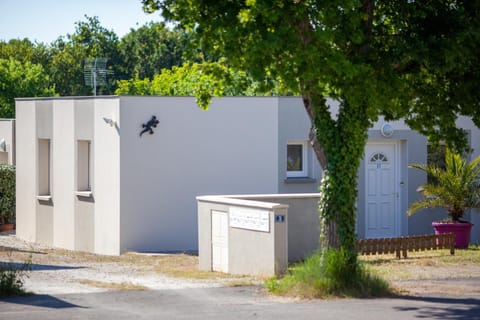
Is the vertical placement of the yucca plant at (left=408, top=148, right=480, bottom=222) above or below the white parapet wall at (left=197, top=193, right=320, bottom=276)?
above

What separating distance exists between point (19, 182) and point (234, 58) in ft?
51.5

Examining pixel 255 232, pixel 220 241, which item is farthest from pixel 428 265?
pixel 220 241

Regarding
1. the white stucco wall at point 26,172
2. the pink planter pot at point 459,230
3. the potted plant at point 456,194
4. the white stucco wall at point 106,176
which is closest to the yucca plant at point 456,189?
the potted plant at point 456,194

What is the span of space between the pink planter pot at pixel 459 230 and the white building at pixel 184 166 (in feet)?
9.63

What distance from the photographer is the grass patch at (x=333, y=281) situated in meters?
13.0

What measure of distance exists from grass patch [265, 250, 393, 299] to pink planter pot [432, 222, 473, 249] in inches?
273

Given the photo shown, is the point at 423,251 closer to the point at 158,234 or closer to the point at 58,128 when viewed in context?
the point at 158,234

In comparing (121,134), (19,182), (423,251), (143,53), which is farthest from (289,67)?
(143,53)

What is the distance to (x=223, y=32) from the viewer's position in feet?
40.0

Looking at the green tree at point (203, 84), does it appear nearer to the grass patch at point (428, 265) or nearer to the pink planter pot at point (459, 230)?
the grass patch at point (428, 265)

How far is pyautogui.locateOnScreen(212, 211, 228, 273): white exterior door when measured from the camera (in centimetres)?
1692

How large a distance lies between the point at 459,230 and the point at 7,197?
1547 centimetres

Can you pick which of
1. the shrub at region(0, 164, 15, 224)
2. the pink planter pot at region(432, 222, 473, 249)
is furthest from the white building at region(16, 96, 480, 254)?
the shrub at region(0, 164, 15, 224)

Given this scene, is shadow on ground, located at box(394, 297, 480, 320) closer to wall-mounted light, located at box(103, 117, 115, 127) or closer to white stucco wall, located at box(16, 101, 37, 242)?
wall-mounted light, located at box(103, 117, 115, 127)
